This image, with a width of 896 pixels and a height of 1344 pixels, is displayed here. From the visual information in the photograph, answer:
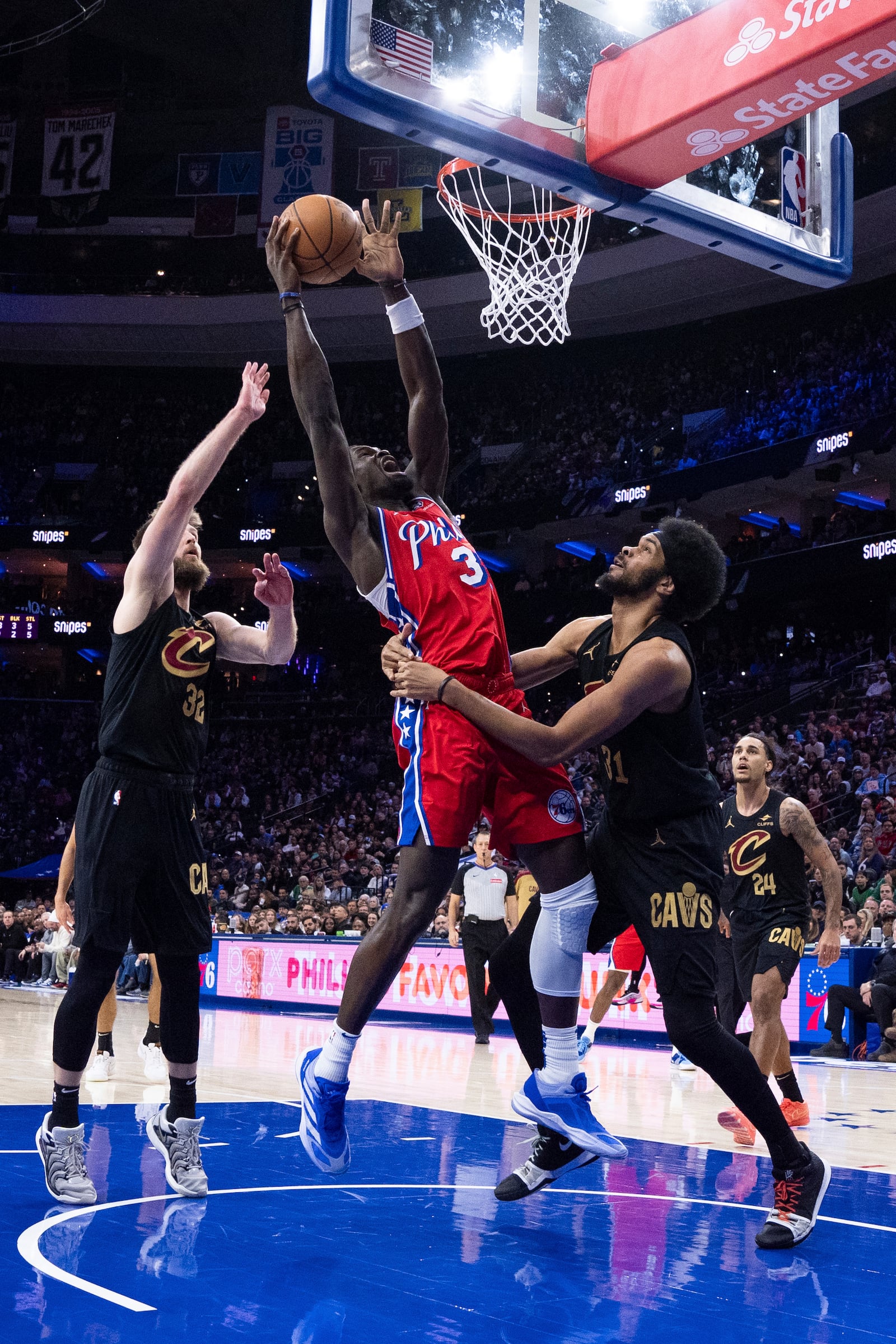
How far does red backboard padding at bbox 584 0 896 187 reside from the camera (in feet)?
16.2

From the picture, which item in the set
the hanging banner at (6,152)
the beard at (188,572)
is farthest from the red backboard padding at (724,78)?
the hanging banner at (6,152)

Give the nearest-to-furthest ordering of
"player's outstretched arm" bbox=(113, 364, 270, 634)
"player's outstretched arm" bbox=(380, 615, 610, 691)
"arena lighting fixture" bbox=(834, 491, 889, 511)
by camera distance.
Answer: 1. "player's outstretched arm" bbox=(113, 364, 270, 634)
2. "player's outstretched arm" bbox=(380, 615, 610, 691)
3. "arena lighting fixture" bbox=(834, 491, 889, 511)

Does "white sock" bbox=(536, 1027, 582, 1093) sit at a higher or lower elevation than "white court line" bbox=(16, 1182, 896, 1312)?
higher

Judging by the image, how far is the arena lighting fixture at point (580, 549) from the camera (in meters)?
30.5

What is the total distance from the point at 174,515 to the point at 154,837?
1.17 m

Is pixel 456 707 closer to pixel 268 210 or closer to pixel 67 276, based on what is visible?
pixel 268 210

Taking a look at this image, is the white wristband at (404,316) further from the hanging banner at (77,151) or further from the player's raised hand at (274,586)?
the hanging banner at (77,151)

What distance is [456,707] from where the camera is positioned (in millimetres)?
3949

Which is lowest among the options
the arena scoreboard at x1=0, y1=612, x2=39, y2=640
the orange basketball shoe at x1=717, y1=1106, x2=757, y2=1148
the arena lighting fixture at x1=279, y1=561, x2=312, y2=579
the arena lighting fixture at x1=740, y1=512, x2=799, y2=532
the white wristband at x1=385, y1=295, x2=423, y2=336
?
the orange basketball shoe at x1=717, y1=1106, x2=757, y2=1148

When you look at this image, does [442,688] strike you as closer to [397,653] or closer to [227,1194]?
[397,653]

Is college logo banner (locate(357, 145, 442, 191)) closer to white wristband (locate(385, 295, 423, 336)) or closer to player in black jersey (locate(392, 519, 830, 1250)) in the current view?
white wristband (locate(385, 295, 423, 336))

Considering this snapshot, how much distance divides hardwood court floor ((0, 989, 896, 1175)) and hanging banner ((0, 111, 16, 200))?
69.1 ft

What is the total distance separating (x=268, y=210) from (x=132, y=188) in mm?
6906

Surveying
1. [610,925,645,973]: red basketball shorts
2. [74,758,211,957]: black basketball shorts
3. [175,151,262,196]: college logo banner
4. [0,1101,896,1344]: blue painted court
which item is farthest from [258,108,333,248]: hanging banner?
[0,1101,896,1344]: blue painted court
